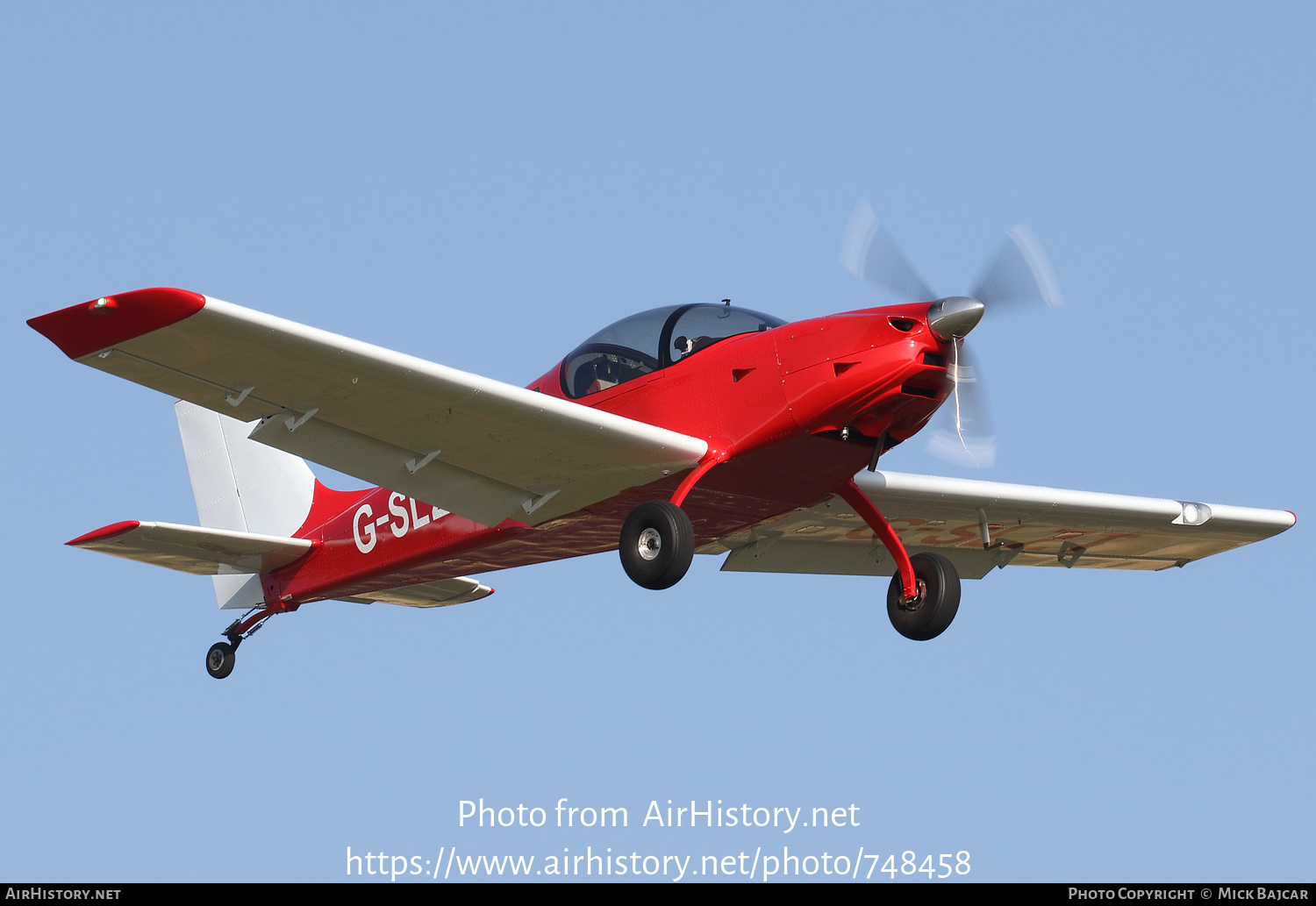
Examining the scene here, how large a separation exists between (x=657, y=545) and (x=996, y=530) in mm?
5613

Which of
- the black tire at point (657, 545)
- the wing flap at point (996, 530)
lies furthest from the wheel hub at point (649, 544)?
the wing flap at point (996, 530)

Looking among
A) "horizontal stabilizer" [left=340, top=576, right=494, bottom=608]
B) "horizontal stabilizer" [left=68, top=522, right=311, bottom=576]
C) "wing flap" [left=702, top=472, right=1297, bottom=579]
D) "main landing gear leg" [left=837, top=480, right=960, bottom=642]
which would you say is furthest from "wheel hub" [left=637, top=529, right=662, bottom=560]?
"horizontal stabilizer" [left=68, top=522, right=311, bottom=576]

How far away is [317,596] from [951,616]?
6852 mm

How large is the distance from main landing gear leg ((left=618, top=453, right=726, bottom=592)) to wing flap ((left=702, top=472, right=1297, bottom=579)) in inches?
114

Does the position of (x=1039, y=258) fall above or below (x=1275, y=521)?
above

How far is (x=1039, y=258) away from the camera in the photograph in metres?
11.0

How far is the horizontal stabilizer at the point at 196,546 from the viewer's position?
45.2 ft

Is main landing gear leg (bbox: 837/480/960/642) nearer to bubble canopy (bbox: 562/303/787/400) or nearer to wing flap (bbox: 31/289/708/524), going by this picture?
bubble canopy (bbox: 562/303/787/400)

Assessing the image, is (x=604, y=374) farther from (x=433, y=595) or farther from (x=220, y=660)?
(x=220, y=660)

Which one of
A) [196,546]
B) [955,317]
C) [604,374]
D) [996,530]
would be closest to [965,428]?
[955,317]

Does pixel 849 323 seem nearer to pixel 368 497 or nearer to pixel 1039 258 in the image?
pixel 1039 258

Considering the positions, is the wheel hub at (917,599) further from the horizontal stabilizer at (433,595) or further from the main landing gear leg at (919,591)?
the horizontal stabilizer at (433,595)

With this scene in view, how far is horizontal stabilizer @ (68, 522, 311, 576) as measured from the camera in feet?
45.2
